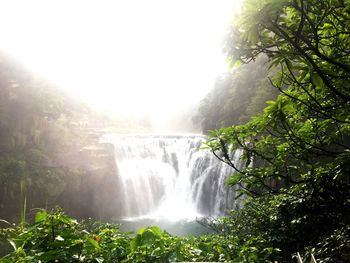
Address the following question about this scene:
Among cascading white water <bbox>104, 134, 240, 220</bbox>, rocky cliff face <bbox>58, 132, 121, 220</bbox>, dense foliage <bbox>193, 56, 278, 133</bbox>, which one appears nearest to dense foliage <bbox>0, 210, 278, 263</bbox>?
cascading white water <bbox>104, 134, 240, 220</bbox>

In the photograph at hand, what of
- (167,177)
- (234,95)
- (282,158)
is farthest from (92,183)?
(282,158)

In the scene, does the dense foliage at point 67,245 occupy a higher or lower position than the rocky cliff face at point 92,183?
higher

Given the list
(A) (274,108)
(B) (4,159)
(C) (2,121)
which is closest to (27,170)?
(B) (4,159)

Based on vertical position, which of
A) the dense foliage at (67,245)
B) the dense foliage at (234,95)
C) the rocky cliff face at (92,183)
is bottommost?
the rocky cliff face at (92,183)

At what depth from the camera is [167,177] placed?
26.4 meters

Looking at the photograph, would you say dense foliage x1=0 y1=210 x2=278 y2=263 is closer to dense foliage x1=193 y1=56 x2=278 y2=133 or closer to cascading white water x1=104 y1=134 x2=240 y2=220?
cascading white water x1=104 y1=134 x2=240 y2=220

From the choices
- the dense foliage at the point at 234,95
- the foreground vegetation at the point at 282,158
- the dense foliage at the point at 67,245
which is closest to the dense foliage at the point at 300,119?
the foreground vegetation at the point at 282,158

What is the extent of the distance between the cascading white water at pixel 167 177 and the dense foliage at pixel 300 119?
15.9 meters

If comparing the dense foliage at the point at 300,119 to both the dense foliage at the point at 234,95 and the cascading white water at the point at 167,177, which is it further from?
the dense foliage at the point at 234,95

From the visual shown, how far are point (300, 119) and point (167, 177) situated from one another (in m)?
23.2

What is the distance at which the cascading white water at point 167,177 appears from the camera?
72.7ft

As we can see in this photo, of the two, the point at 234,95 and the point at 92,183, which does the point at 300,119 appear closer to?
the point at 92,183

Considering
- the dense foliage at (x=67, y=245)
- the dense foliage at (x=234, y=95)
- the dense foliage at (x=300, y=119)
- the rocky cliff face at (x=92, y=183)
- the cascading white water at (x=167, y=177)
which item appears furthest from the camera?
the dense foliage at (x=234, y=95)

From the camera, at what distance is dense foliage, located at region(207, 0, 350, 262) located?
81.2 inches
